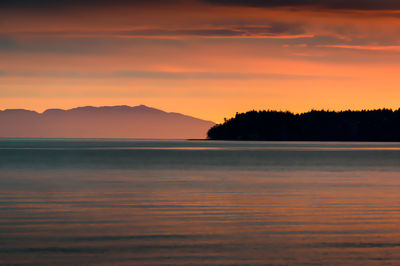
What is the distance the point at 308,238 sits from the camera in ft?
52.7

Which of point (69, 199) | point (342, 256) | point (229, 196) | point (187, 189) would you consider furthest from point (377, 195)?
point (342, 256)

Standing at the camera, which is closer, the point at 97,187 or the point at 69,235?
the point at 69,235

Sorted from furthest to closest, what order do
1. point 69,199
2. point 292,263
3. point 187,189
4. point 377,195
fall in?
point 187,189 < point 377,195 < point 69,199 < point 292,263

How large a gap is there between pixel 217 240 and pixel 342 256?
3327 millimetres

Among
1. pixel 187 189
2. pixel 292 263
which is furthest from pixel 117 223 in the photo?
pixel 187 189

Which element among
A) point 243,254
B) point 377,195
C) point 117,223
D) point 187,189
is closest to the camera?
point 243,254

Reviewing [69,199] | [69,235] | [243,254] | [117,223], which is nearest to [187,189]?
[69,199]

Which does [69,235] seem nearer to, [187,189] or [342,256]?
[342,256]

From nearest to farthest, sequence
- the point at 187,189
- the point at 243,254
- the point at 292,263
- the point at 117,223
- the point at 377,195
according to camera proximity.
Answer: the point at 292,263
the point at 243,254
the point at 117,223
the point at 377,195
the point at 187,189

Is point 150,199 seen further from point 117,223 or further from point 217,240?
point 217,240

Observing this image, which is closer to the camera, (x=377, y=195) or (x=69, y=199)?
(x=69, y=199)

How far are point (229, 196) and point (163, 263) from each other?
15.5 m

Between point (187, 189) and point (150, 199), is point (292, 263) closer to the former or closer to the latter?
point (150, 199)

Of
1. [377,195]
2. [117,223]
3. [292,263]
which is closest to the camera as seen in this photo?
[292,263]
